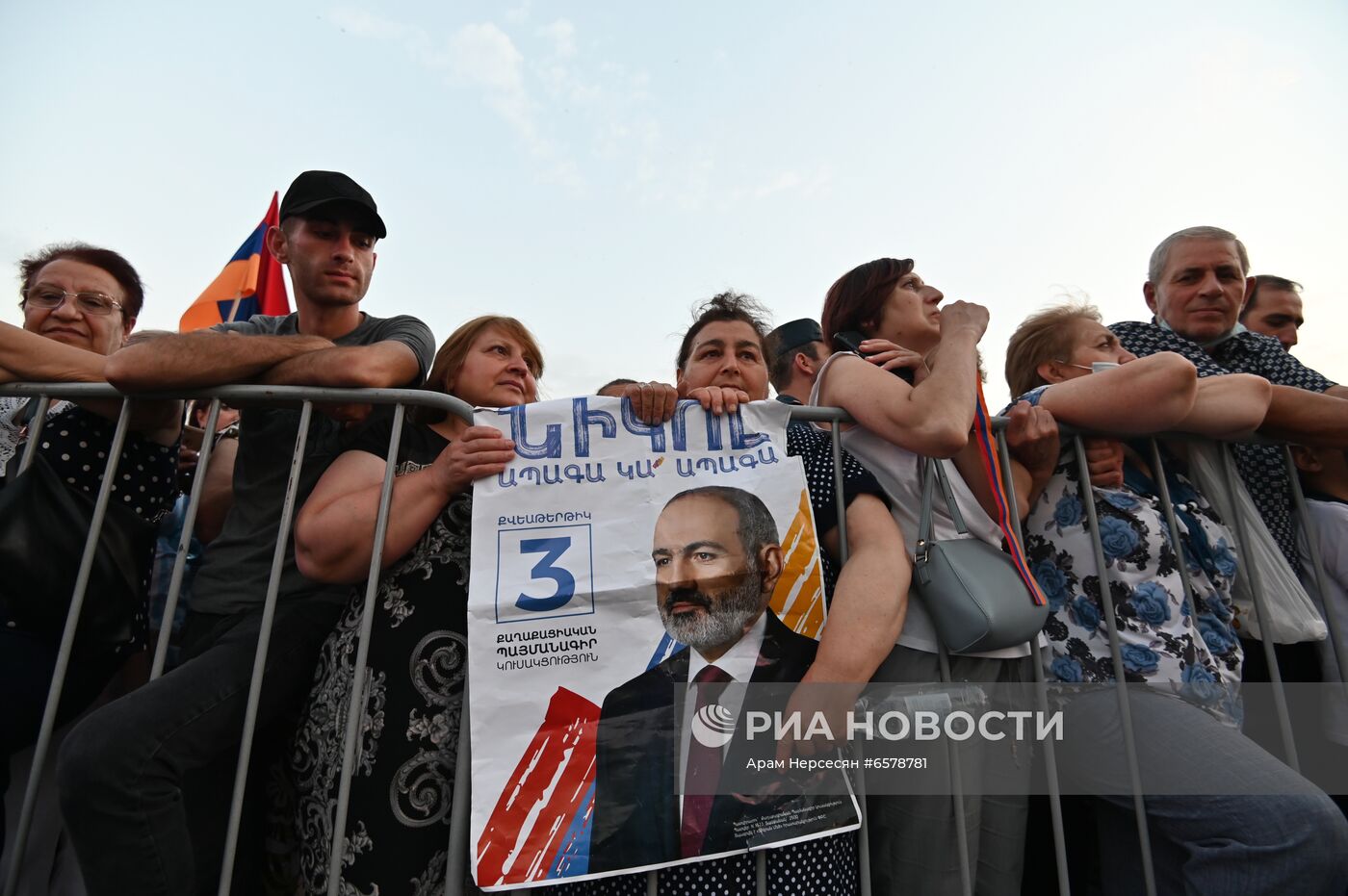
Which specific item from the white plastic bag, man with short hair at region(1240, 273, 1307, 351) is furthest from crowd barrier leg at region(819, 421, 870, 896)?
man with short hair at region(1240, 273, 1307, 351)

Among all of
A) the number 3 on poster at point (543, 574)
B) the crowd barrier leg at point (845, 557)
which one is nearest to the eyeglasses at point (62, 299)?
the number 3 on poster at point (543, 574)

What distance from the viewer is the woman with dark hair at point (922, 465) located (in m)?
1.83

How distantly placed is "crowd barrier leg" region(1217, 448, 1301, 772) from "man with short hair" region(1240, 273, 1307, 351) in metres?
1.80

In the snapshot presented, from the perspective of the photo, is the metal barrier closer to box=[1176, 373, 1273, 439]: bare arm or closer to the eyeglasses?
box=[1176, 373, 1273, 439]: bare arm

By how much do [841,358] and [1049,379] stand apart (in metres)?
0.94

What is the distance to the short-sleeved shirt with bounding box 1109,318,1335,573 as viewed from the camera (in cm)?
252

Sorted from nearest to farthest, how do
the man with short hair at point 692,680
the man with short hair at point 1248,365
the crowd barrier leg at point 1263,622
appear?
1. the man with short hair at point 692,680
2. the crowd barrier leg at point 1263,622
3. the man with short hair at point 1248,365

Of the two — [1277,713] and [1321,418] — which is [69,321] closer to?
[1277,713]

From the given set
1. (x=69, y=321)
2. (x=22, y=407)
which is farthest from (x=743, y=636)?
(x=69, y=321)

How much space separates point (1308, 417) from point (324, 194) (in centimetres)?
358

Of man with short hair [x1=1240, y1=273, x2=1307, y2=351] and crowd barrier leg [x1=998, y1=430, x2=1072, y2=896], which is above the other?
man with short hair [x1=1240, y1=273, x2=1307, y2=351]

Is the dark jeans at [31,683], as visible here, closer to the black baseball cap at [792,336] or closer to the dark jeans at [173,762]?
the dark jeans at [173,762]

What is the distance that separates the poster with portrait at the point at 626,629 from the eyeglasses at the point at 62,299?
1743 mm

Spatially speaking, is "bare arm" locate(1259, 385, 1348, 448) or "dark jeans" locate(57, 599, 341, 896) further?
"bare arm" locate(1259, 385, 1348, 448)
